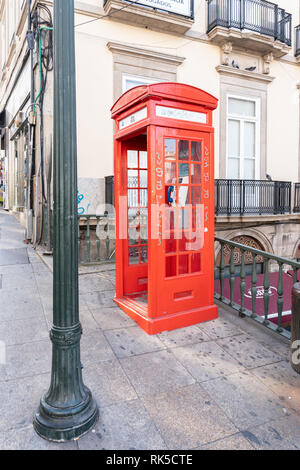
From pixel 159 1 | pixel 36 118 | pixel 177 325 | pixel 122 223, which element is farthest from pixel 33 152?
pixel 177 325

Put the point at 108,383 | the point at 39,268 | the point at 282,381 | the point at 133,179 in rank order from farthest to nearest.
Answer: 1. the point at 39,268
2. the point at 133,179
3. the point at 282,381
4. the point at 108,383

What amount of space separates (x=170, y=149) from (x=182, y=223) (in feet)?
3.00

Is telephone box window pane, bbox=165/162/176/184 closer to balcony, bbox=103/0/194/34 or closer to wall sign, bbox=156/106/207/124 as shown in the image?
wall sign, bbox=156/106/207/124

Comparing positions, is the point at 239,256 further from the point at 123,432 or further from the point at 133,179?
the point at 123,432

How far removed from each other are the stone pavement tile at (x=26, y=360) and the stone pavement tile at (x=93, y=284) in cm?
170

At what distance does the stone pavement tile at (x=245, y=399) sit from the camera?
2.46m

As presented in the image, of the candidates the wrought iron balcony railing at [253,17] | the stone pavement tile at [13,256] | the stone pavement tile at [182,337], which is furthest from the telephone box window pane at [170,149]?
the wrought iron balcony railing at [253,17]

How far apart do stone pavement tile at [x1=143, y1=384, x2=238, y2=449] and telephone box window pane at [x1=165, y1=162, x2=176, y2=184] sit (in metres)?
2.26

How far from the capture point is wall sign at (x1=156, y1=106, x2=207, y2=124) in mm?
3636

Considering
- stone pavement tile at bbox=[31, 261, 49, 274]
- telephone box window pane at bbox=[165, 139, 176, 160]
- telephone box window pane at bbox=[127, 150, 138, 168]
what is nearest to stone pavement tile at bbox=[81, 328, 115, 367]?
telephone box window pane at bbox=[165, 139, 176, 160]

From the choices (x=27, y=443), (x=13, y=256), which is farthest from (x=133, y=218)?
(x=13, y=256)

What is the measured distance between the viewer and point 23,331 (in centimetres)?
375

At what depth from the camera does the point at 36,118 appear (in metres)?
9.07
